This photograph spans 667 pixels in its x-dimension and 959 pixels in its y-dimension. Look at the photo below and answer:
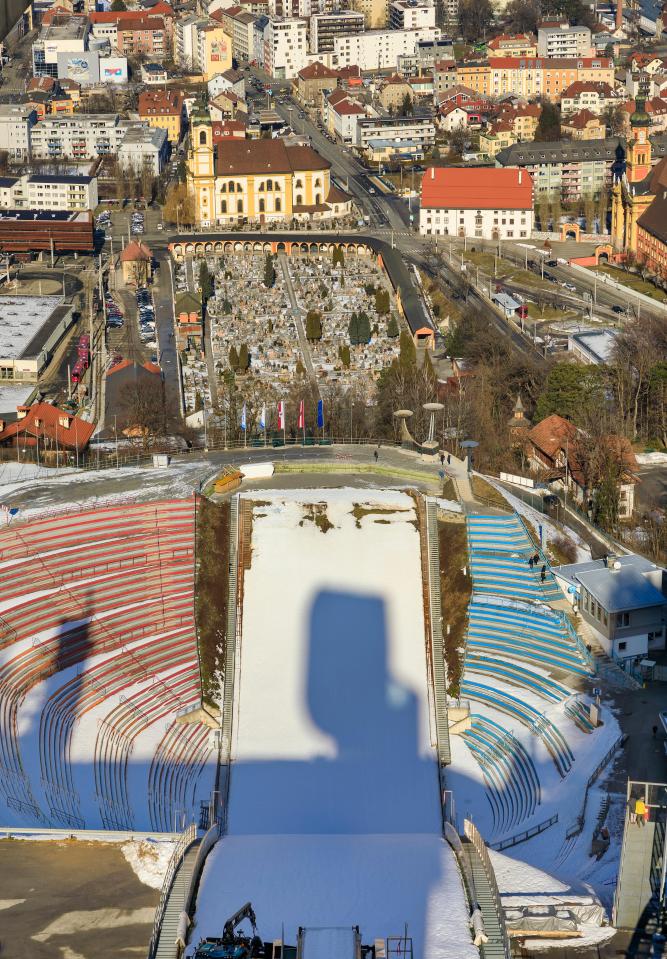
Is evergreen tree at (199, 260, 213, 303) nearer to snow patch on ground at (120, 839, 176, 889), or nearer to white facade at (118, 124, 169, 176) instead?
white facade at (118, 124, 169, 176)

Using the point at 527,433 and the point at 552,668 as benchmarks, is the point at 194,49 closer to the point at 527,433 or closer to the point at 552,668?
the point at 527,433

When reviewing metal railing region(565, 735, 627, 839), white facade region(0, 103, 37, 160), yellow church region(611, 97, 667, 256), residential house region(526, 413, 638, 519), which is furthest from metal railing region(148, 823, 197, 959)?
white facade region(0, 103, 37, 160)

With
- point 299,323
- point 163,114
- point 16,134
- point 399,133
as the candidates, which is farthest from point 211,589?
point 163,114

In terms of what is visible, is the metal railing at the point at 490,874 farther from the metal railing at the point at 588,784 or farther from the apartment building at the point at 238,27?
the apartment building at the point at 238,27

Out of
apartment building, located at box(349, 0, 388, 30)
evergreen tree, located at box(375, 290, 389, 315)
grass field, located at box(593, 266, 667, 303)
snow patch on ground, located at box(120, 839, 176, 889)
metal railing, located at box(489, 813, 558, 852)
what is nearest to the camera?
snow patch on ground, located at box(120, 839, 176, 889)

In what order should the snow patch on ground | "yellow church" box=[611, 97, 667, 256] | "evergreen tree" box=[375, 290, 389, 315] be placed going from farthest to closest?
1. "yellow church" box=[611, 97, 667, 256]
2. "evergreen tree" box=[375, 290, 389, 315]
3. the snow patch on ground

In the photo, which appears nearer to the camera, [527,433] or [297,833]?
[297,833]

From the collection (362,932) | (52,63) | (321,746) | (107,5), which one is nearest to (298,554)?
(321,746)
